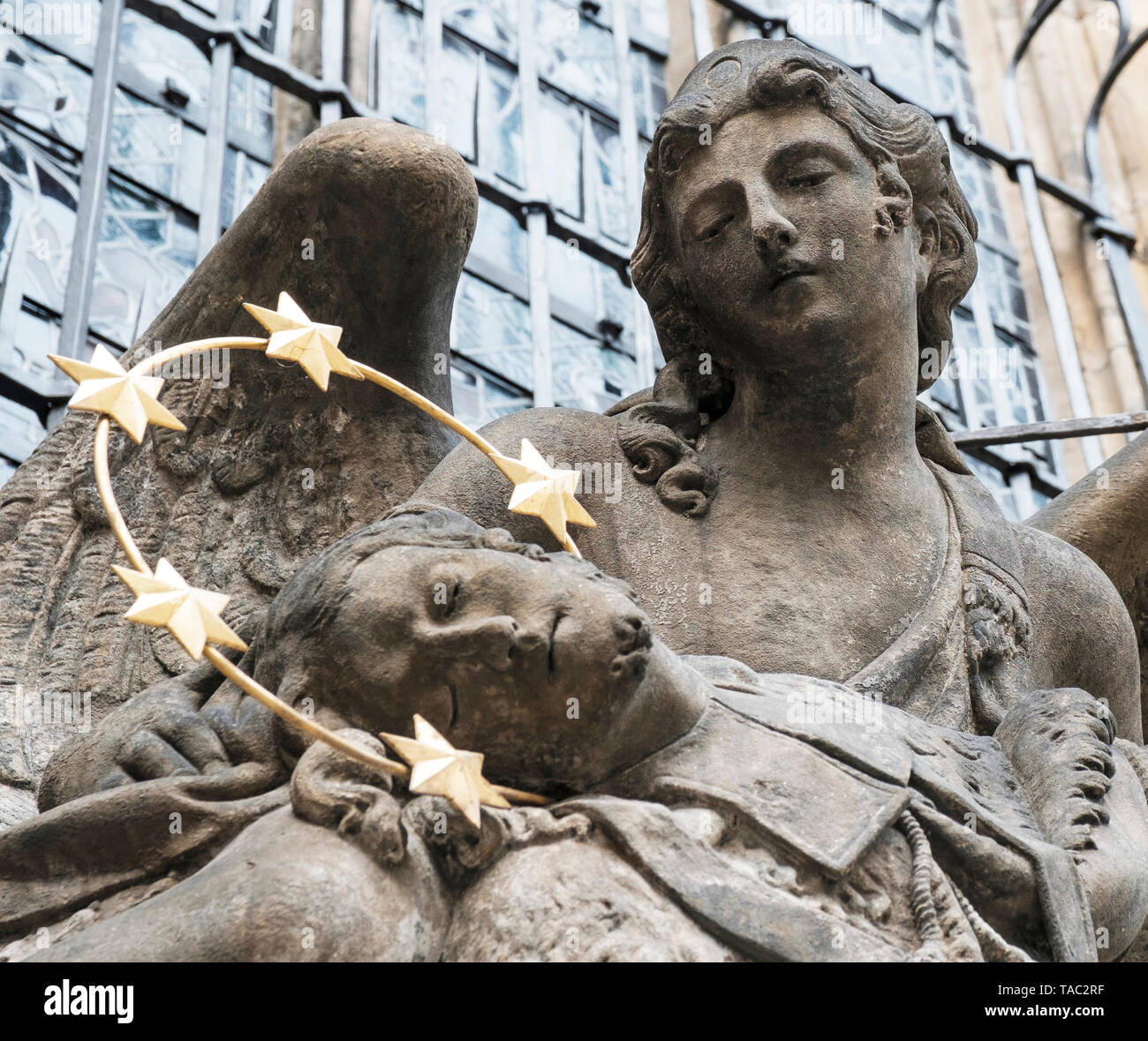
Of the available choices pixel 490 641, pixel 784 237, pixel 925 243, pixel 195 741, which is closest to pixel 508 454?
pixel 784 237

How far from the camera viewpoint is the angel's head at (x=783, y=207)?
3.81 m

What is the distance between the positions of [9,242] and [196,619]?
5363 millimetres

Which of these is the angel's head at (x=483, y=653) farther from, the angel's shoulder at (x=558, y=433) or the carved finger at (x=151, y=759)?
the angel's shoulder at (x=558, y=433)

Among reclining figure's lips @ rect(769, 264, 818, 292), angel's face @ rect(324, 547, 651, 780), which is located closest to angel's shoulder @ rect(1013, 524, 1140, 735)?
reclining figure's lips @ rect(769, 264, 818, 292)

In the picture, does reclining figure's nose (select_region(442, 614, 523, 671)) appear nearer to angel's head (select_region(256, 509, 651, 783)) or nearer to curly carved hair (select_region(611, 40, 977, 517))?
angel's head (select_region(256, 509, 651, 783))

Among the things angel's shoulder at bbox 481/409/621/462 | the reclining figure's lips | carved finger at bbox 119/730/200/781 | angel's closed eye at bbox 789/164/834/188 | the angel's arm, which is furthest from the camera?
the angel's arm

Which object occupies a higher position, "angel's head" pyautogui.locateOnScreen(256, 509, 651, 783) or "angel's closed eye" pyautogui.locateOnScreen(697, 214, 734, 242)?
"angel's closed eye" pyautogui.locateOnScreen(697, 214, 734, 242)

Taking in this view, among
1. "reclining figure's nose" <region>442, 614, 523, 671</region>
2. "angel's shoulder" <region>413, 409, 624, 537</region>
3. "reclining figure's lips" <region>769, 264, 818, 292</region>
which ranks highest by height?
"reclining figure's lips" <region>769, 264, 818, 292</region>

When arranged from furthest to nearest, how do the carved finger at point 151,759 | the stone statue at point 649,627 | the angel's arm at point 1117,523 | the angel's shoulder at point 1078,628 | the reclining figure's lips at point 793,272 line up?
the angel's arm at point 1117,523 → the angel's shoulder at point 1078,628 → the reclining figure's lips at point 793,272 → the carved finger at point 151,759 → the stone statue at point 649,627

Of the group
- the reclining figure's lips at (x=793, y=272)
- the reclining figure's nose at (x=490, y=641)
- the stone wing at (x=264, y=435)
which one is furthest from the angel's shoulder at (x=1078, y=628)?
the reclining figure's nose at (x=490, y=641)

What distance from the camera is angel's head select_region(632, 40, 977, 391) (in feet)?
12.5

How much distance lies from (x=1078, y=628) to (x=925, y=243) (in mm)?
783

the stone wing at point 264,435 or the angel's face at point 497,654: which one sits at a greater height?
the stone wing at point 264,435

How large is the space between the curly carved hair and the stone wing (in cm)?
40
